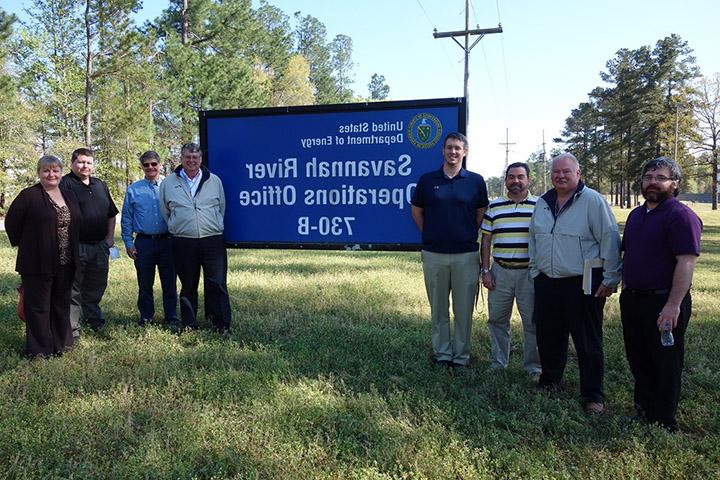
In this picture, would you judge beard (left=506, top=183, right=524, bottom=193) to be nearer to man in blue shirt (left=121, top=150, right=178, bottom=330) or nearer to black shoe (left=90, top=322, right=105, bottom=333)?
man in blue shirt (left=121, top=150, right=178, bottom=330)

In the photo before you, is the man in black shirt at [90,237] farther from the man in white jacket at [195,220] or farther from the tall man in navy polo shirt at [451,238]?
the tall man in navy polo shirt at [451,238]

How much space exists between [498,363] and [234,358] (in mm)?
2499

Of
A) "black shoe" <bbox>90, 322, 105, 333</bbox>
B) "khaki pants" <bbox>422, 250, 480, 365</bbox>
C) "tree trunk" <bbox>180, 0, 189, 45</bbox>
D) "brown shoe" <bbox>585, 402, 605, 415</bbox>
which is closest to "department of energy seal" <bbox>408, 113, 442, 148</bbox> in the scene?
→ "khaki pants" <bbox>422, 250, 480, 365</bbox>

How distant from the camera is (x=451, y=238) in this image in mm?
4559

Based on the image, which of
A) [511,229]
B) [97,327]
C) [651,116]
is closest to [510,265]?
[511,229]

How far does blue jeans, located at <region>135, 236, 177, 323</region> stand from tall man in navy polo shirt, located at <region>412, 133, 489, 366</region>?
307 cm

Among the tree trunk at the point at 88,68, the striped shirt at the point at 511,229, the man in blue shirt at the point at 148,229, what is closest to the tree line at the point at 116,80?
the tree trunk at the point at 88,68

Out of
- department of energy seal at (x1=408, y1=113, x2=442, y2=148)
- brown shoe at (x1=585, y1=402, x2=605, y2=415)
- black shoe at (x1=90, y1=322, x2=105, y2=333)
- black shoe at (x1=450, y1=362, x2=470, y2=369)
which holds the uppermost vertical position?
department of energy seal at (x1=408, y1=113, x2=442, y2=148)

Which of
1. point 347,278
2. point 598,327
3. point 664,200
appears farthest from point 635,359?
point 347,278

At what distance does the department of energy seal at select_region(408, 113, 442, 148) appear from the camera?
488 centimetres

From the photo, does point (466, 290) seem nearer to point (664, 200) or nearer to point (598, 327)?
point (598, 327)

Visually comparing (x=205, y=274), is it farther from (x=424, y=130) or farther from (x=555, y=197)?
(x=555, y=197)

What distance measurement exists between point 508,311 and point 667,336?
60.7 inches

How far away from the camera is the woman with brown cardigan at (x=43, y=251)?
474 centimetres
